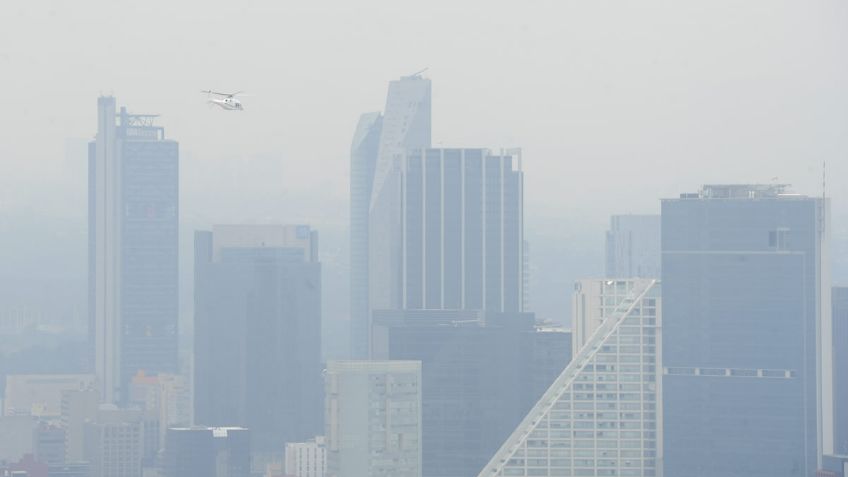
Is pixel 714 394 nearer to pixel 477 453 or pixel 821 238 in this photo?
pixel 821 238

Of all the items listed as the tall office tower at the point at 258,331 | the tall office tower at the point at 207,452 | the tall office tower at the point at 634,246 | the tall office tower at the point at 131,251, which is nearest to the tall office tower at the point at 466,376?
the tall office tower at the point at 258,331

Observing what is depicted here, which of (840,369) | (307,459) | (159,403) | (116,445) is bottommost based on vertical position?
(116,445)

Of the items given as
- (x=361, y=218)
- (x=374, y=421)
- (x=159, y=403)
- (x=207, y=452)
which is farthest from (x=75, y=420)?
(x=374, y=421)

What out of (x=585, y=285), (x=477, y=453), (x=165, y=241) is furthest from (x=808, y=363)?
(x=165, y=241)

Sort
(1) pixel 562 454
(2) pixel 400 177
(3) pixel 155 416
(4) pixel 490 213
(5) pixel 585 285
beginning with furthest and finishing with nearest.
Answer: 1. (2) pixel 400 177
2. (4) pixel 490 213
3. (3) pixel 155 416
4. (5) pixel 585 285
5. (1) pixel 562 454

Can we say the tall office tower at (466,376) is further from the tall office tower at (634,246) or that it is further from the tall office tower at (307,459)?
the tall office tower at (634,246)

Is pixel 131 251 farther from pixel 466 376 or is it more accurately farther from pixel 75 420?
pixel 466 376
